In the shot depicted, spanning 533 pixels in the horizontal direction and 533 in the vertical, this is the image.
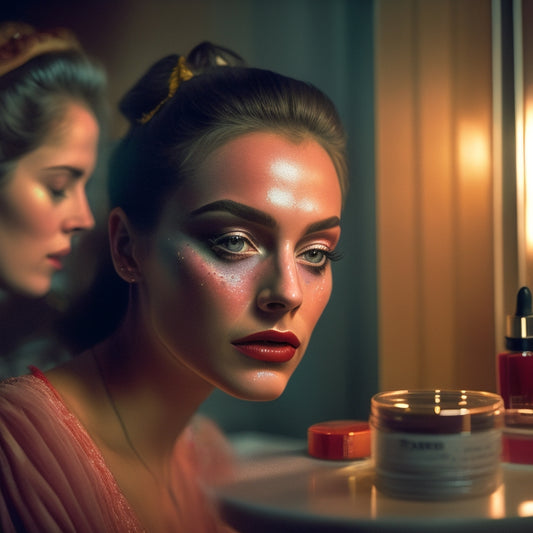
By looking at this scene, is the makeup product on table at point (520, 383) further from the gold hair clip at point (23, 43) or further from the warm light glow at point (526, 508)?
the gold hair clip at point (23, 43)

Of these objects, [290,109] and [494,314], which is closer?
[290,109]

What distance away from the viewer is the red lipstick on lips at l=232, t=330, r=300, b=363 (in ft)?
1.89

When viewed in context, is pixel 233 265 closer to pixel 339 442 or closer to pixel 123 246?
pixel 123 246

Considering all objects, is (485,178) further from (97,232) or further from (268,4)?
(97,232)

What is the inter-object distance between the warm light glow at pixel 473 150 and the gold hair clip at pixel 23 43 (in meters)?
0.42

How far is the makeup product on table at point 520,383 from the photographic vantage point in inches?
25.9

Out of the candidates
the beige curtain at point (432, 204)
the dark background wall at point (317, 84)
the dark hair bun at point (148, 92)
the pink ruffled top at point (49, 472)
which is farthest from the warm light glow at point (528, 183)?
the pink ruffled top at point (49, 472)

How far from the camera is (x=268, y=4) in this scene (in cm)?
66

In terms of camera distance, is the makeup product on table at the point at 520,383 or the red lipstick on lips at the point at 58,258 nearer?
the red lipstick on lips at the point at 58,258

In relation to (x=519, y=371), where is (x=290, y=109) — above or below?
above

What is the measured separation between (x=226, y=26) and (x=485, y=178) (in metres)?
0.32

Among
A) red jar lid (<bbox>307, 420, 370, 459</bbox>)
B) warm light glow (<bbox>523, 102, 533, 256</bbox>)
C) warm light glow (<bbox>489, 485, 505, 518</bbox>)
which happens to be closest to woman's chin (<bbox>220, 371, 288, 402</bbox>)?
red jar lid (<bbox>307, 420, 370, 459</bbox>)

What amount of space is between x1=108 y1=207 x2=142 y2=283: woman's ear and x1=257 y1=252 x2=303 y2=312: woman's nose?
0.11 metres

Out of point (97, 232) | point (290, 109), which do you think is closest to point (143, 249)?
point (97, 232)
